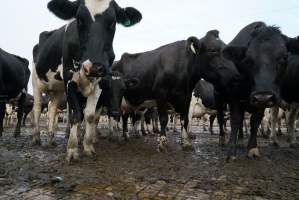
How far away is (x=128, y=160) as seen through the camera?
23.4ft

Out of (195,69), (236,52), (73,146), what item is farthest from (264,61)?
(73,146)

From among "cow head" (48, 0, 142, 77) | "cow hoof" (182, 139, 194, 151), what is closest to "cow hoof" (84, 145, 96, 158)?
"cow head" (48, 0, 142, 77)

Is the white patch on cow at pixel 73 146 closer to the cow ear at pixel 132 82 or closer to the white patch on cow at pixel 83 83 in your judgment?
the white patch on cow at pixel 83 83

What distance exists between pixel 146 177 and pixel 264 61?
2988mm

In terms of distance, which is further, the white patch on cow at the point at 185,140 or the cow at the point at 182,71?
the white patch on cow at the point at 185,140

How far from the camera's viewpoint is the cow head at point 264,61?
20.6ft

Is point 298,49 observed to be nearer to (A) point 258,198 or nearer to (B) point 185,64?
(B) point 185,64

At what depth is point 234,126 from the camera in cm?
742

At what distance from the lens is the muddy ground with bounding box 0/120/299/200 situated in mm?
4508

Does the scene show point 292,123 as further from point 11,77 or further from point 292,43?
point 11,77

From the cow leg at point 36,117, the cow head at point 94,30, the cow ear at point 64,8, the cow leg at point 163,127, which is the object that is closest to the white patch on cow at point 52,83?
the cow leg at point 36,117

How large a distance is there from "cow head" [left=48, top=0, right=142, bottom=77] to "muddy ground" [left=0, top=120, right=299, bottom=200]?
1.55 m

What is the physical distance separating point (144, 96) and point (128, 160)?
4291 mm

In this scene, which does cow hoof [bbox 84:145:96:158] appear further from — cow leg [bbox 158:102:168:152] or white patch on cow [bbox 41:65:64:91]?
white patch on cow [bbox 41:65:64:91]
